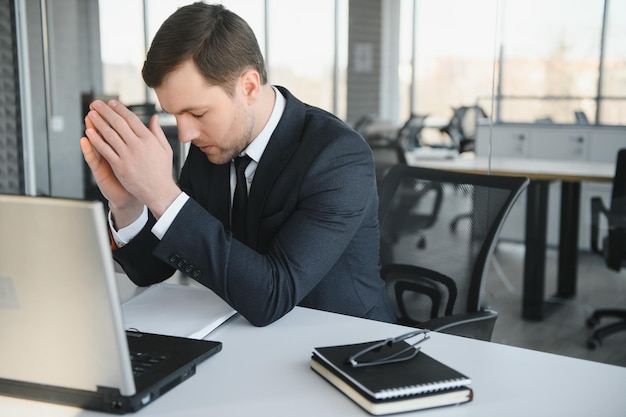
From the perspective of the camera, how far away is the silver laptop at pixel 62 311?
3.08 ft

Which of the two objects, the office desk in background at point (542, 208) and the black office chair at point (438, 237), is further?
the office desk in background at point (542, 208)

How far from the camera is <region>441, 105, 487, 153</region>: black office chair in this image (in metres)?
3.61

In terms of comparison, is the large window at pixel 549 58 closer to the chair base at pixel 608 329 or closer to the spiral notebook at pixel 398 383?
the chair base at pixel 608 329

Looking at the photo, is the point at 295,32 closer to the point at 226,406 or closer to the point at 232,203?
the point at 232,203

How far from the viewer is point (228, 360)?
1282 mm

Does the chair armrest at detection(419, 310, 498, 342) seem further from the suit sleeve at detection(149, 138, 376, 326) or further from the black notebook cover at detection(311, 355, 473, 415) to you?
the black notebook cover at detection(311, 355, 473, 415)

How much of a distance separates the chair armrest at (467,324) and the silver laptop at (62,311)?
0.81 m

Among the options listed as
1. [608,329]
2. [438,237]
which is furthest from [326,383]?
[608,329]

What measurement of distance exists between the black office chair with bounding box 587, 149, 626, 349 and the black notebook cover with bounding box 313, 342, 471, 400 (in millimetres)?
2368

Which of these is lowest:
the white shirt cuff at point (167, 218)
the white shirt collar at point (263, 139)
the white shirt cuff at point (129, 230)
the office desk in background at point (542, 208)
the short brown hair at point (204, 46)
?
the office desk in background at point (542, 208)

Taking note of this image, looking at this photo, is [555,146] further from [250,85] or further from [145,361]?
[145,361]

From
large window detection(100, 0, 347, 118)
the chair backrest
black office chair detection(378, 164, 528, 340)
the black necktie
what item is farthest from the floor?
the black necktie

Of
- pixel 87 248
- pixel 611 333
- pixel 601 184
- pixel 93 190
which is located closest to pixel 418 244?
pixel 87 248

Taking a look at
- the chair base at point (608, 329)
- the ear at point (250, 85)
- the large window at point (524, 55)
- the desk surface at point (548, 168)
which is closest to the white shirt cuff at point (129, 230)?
the ear at point (250, 85)
